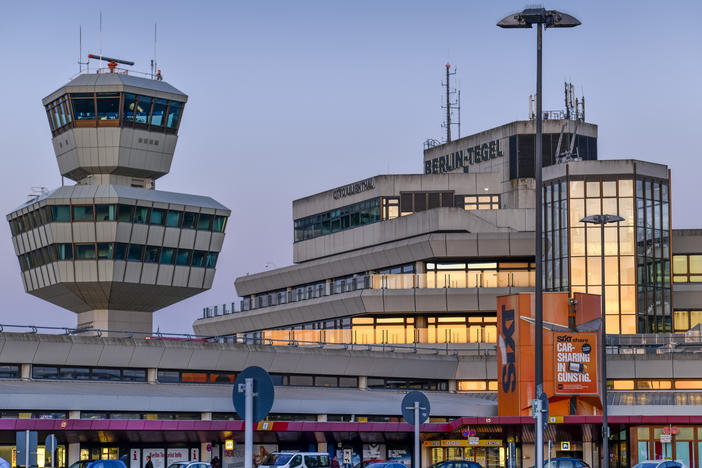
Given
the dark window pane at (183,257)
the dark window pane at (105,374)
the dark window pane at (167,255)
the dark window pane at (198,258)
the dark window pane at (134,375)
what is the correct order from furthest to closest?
the dark window pane at (198,258), the dark window pane at (183,257), the dark window pane at (167,255), the dark window pane at (134,375), the dark window pane at (105,374)

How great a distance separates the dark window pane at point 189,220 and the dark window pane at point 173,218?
2.34 ft

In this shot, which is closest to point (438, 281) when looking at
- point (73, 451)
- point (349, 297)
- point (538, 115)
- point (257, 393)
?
point (349, 297)

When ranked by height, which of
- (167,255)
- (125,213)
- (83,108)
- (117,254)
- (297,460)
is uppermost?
(83,108)

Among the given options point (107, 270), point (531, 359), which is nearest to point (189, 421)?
point (531, 359)

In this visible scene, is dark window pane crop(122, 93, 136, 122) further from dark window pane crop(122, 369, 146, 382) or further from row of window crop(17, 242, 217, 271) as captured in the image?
dark window pane crop(122, 369, 146, 382)

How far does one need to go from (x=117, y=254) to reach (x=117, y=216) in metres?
2.51

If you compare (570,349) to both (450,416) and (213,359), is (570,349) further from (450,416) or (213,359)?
(213,359)

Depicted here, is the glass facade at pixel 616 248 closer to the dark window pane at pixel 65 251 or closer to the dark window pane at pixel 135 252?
the dark window pane at pixel 135 252

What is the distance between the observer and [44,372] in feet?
187

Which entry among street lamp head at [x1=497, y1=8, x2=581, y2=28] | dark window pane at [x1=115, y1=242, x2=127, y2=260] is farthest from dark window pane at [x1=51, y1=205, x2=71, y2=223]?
street lamp head at [x1=497, y1=8, x2=581, y2=28]

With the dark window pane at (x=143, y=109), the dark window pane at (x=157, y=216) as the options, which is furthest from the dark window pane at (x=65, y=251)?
the dark window pane at (x=143, y=109)

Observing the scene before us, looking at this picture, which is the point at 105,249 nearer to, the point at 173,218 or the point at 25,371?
the point at 173,218

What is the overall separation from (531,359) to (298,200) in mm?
50486

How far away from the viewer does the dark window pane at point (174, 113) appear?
85.0 metres
